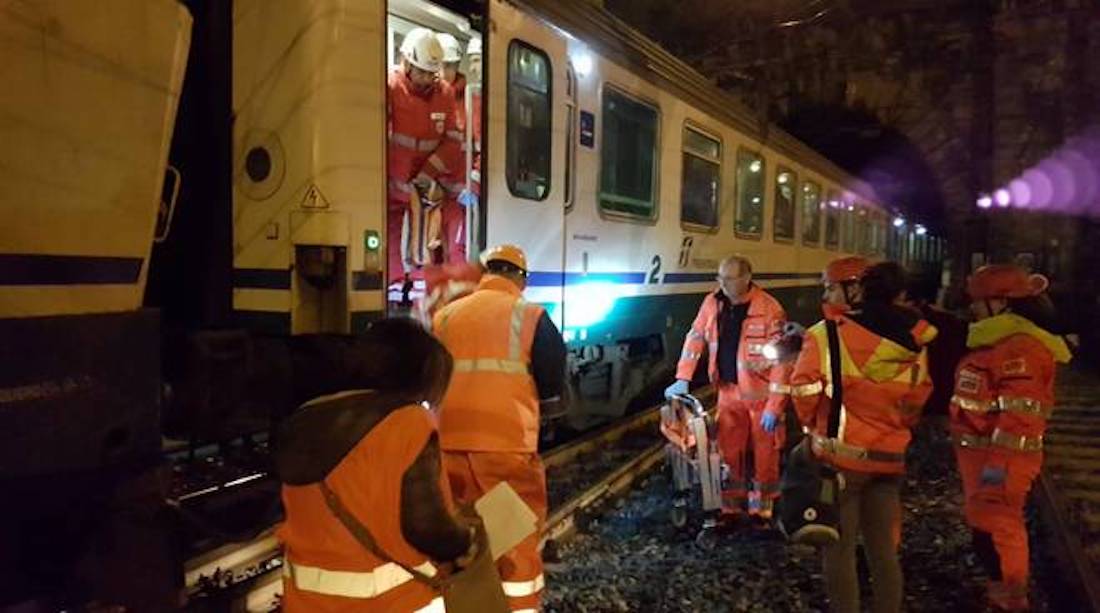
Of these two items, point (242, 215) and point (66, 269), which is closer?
point (66, 269)

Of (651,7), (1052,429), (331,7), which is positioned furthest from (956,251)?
(331,7)

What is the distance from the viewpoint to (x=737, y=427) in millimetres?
5340

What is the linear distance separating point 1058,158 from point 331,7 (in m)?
19.3

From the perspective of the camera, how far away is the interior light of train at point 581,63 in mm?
6078

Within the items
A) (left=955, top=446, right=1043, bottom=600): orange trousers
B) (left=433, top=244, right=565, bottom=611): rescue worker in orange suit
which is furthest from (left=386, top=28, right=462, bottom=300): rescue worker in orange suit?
(left=955, top=446, right=1043, bottom=600): orange trousers

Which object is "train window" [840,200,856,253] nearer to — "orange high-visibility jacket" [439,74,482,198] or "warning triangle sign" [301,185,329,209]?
"orange high-visibility jacket" [439,74,482,198]

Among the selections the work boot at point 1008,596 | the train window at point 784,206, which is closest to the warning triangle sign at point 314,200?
the work boot at point 1008,596

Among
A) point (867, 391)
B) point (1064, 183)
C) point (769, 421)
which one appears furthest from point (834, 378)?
point (1064, 183)

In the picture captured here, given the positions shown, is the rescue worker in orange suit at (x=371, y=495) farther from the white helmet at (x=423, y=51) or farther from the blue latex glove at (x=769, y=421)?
the white helmet at (x=423, y=51)

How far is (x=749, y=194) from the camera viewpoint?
10031 mm

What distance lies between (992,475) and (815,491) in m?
1.11

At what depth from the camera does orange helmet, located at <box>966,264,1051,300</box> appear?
13.2 ft

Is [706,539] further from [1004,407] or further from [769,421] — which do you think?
[1004,407]

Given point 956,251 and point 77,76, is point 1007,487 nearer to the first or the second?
point 77,76
